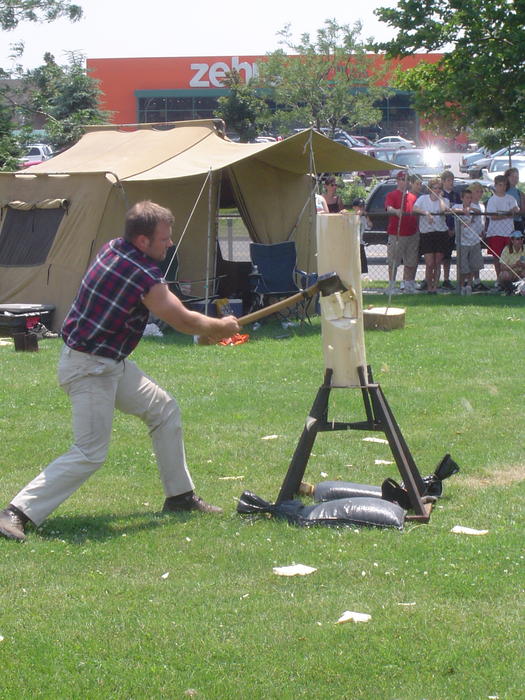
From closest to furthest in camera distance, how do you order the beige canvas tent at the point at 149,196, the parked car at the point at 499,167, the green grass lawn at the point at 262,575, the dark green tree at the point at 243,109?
the green grass lawn at the point at 262,575
the beige canvas tent at the point at 149,196
the parked car at the point at 499,167
the dark green tree at the point at 243,109

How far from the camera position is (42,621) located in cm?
457

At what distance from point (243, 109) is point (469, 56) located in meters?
32.1

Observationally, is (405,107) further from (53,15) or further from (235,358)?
(235,358)

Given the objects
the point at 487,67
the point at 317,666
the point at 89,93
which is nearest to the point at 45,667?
the point at 317,666

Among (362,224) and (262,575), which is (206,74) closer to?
(362,224)

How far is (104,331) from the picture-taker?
18.6ft

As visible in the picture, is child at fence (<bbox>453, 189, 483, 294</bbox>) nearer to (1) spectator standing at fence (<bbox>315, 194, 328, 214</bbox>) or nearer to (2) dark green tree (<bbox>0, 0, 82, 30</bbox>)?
(1) spectator standing at fence (<bbox>315, 194, 328, 214</bbox>)

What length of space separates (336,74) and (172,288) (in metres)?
33.5

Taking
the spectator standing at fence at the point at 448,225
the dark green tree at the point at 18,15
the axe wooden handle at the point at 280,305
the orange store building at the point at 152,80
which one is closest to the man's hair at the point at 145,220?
the axe wooden handle at the point at 280,305

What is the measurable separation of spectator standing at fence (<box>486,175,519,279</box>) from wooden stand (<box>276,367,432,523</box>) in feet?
36.8

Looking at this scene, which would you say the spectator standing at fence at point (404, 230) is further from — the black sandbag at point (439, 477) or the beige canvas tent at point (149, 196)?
the black sandbag at point (439, 477)

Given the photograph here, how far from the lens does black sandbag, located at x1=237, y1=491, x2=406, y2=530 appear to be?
572 cm

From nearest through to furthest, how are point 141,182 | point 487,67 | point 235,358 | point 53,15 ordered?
point 235,358 < point 141,182 < point 487,67 < point 53,15

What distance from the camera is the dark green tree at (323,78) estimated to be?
1802 inches
